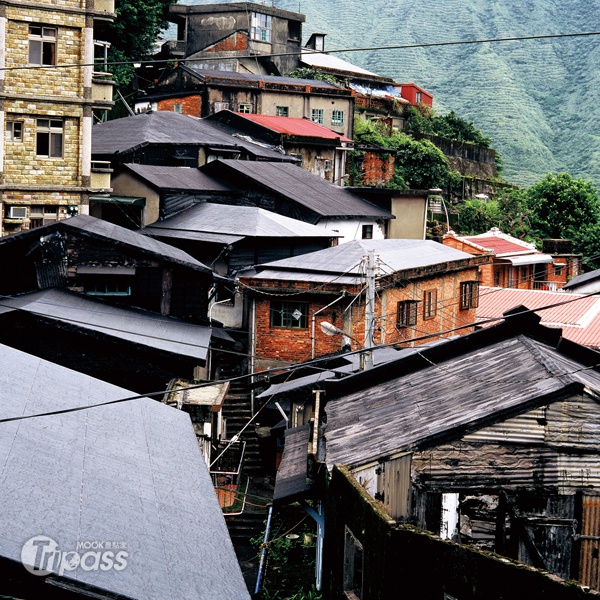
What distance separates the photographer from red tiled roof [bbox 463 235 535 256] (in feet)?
154

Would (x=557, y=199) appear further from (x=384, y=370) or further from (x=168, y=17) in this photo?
(x=384, y=370)

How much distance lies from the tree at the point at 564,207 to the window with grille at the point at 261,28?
2220 centimetres

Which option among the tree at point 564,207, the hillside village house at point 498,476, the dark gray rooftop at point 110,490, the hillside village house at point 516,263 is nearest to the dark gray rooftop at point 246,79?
the tree at point 564,207

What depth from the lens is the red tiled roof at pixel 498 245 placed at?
46.9m

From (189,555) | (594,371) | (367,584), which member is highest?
(594,371)

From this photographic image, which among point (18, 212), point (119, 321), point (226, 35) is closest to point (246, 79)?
point (226, 35)

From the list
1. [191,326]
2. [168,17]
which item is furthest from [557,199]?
[191,326]

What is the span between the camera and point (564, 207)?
5509 centimetres

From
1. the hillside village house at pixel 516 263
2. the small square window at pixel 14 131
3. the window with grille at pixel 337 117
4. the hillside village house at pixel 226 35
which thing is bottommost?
the hillside village house at pixel 516 263

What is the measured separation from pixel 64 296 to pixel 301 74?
135ft

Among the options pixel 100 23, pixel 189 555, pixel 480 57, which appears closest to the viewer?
pixel 189 555

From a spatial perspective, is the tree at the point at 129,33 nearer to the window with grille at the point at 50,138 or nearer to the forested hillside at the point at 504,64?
the window with grille at the point at 50,138

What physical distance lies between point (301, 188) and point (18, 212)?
1376 centimetres

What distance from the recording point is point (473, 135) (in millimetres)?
70125
